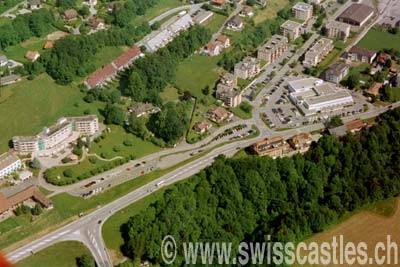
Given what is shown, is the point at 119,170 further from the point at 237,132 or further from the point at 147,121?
the point at 237,132

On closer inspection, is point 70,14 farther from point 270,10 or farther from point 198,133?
point 198,133

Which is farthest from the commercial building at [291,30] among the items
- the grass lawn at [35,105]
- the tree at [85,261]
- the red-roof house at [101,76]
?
the tree at [85,261]

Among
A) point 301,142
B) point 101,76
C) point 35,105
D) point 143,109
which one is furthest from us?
point 101,76

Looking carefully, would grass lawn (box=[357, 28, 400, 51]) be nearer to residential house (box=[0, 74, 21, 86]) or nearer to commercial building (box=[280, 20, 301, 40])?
commercial building (box=[280, 20, 301, 40])

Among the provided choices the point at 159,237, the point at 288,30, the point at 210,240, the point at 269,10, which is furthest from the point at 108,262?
the point at 269,10

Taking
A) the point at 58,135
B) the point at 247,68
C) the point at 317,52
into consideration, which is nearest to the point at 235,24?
the point at 247,68
